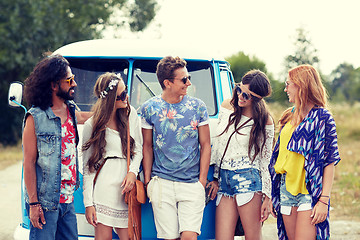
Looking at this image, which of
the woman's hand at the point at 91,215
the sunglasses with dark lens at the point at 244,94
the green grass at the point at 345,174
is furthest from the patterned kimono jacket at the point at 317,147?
the woman's hand at the point at 91,215

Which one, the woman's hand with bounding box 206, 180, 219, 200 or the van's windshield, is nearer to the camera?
the woman's hand with bounding box 206, 180, 219, 200

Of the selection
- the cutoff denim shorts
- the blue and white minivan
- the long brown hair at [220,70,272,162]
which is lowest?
the cutoff denim shorts

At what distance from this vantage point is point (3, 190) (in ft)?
32.2

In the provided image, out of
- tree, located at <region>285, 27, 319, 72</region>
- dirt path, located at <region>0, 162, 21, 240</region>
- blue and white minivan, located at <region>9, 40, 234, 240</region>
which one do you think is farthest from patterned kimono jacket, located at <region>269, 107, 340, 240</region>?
tree, located at <region>285, 27, 319, 72</region>

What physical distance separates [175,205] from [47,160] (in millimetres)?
1080

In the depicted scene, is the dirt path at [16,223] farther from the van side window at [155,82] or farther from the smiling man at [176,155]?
the van side window at [155,82]

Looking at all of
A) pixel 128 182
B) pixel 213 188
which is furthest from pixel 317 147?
pixel 128 182

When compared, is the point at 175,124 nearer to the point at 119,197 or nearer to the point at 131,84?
the point at 119,197

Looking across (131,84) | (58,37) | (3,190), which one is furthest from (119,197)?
(58,37)

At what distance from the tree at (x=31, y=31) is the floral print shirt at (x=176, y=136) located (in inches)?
435

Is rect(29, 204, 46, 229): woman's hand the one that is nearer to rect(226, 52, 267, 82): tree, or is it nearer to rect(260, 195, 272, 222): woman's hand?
rect(260, 195, 272, 222): woman's hand

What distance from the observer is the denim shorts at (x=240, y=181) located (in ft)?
12.7

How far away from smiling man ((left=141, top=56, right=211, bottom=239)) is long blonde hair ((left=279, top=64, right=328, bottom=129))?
73 cm

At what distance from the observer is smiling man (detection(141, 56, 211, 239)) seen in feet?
12.1
